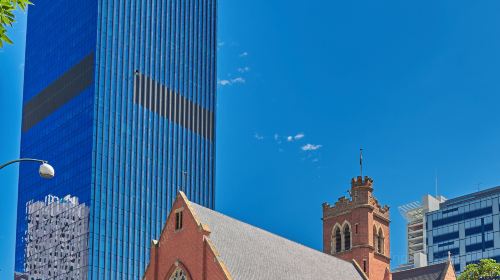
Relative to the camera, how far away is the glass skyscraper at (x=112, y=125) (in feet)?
483

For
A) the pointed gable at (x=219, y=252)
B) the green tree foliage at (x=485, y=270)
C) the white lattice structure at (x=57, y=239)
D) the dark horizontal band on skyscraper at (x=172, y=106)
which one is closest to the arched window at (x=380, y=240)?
the pointed gable at (x=219, y=252)

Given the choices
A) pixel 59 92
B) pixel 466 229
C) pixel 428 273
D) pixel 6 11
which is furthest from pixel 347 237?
pixel 466 229

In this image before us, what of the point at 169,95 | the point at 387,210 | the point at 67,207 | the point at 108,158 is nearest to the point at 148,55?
the point at 169,95

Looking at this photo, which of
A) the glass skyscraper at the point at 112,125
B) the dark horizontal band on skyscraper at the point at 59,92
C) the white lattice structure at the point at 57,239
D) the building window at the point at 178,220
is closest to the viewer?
the building window at the point at 178,220

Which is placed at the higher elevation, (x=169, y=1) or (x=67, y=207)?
(x=169, y=1)

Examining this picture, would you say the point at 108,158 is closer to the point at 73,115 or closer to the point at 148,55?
the point at 73,115

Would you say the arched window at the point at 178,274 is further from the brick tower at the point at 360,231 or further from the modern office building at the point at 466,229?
the modern office building at the point at 466,229

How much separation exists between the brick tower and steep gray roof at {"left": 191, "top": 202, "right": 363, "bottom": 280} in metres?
13.6

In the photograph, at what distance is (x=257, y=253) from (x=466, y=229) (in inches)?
5201

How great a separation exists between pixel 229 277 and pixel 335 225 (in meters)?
33.6

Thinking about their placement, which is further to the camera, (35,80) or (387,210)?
(35,80)

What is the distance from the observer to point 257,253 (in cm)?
6450

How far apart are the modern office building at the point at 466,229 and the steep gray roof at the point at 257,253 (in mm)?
117004

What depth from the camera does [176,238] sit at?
2493 inches
